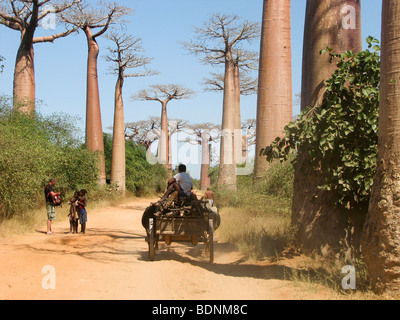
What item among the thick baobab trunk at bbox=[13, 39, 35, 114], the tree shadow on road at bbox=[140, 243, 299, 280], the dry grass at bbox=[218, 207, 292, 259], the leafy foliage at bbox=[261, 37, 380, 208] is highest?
the thick baobab trunk at bbox=[13, 39, 35, 114]

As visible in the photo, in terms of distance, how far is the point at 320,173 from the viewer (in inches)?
252

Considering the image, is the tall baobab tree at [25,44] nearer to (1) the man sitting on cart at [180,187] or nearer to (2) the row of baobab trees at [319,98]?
(2) the row of baobab trees at [319,98]

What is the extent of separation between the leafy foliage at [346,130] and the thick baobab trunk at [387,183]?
0.95m

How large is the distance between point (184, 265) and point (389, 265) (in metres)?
3.02

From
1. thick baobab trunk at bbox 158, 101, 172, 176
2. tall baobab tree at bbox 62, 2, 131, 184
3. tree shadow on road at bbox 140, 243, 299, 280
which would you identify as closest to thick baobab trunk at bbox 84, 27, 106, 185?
tall baobab tree at bbox 62, 2, 131, 184

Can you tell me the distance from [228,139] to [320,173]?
13.5 m

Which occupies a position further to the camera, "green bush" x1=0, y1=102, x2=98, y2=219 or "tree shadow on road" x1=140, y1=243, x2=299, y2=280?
"green bush" x1=0, y1=102, x2=98, y2=219

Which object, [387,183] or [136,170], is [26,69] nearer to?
[136,170]

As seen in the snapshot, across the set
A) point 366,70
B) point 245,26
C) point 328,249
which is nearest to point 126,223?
point 328,249

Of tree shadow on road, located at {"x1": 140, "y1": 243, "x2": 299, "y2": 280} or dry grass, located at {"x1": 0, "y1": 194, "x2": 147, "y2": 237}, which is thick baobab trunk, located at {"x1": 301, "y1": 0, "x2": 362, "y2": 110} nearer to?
tree shadow on road, located at {"x1": 140, "y1": 243, "x2": 299, "y2": 280}

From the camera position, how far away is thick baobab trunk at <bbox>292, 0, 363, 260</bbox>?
6.18 m

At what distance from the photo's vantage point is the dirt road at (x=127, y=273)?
470cm

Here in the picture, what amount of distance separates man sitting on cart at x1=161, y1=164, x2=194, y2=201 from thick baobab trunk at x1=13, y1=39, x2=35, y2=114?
9.95m
